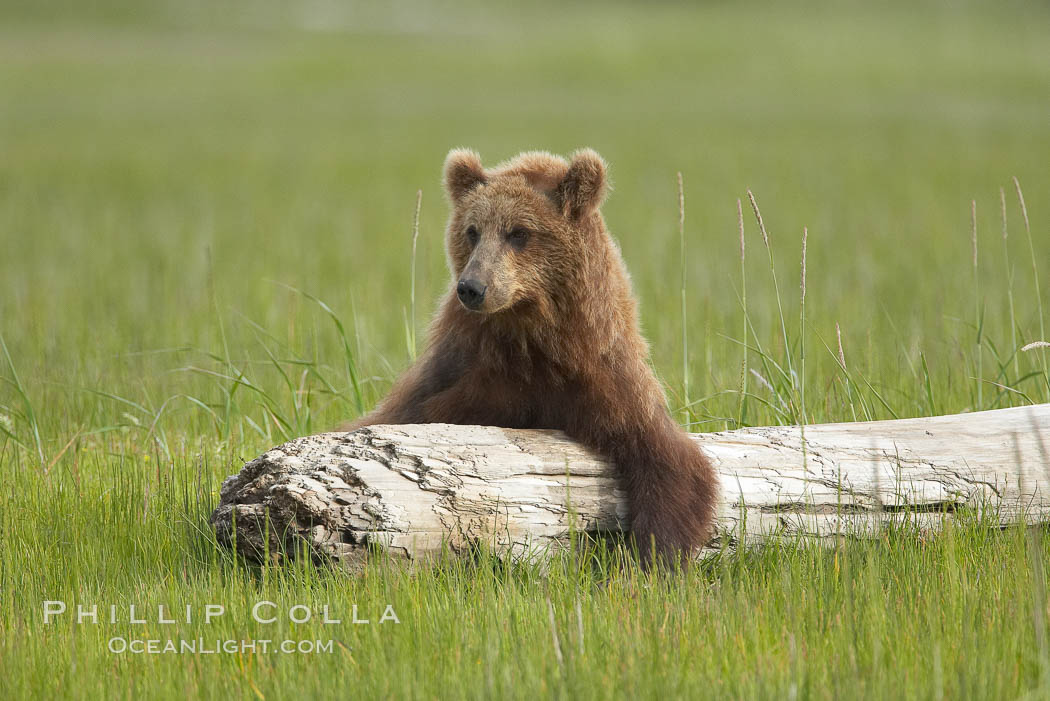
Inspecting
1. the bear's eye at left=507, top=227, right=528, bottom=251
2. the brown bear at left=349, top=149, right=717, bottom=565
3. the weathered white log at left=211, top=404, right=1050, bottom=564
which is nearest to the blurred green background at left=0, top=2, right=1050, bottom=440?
the weathered white log at left=211, top=404, right=1050, bottom=564

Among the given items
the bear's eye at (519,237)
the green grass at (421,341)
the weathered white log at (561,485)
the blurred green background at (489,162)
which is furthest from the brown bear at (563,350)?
the blurred green background at (489,162)

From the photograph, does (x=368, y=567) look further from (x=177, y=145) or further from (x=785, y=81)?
(x=785, y=81)

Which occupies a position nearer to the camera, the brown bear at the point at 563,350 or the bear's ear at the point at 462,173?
the brown bear at the point at 563,350

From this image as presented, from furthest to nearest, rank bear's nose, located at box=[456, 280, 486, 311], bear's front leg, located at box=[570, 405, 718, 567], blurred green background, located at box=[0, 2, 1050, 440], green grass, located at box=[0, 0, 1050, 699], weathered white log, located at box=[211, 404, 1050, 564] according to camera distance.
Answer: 1. blurred green background, located at box=[0, 2, 1050, 440]
2. bear's front leg, located at box=[570, 405, 718, 567]
3. bear's nose, located at box=[456, 280, 486, 311]
4. weathered white log, located at box=[211, 404, 1050, 564]
5. green grass, located at box=[0, 0, 1050, 699]

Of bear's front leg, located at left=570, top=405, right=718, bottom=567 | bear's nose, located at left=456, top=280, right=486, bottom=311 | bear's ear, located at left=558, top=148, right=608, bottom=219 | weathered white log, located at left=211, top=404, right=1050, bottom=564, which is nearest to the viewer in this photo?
weathered white log, located at left=211, top=404, right=1050, bottom=564

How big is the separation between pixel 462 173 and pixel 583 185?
511mm

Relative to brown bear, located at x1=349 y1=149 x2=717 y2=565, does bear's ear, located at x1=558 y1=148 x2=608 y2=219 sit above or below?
above

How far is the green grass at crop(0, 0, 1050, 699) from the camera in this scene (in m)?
3.04

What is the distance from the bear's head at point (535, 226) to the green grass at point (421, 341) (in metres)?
1.03

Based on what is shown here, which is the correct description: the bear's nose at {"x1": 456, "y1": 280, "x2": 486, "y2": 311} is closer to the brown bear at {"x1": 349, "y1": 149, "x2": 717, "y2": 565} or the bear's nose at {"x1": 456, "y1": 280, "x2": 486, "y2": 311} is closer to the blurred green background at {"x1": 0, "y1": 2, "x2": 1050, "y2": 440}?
the brown bear at {"x1": 349, "y1": 149, "x2": 717, "y2": 565}

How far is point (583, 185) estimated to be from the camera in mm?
3895

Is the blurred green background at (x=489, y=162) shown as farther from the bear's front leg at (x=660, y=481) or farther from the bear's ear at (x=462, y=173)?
the bear's ear at (x=462, y=173)

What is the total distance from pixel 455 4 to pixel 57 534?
6372 centimetres

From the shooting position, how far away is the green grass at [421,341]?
9.98ft
